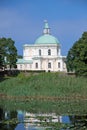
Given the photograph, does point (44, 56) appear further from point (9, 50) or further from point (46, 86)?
point (46, 86)

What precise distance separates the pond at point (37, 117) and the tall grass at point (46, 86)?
344 centimetres

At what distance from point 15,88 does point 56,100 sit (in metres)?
5.90

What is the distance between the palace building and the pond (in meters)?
75.5

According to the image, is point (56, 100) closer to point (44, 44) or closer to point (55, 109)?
A: point (55, 109)

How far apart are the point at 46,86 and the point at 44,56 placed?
73.8 metres

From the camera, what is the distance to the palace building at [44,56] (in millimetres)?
118625

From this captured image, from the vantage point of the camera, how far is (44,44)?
118750 mm

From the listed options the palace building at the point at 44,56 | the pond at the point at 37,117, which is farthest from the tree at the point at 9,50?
the pond at the point at 37,117

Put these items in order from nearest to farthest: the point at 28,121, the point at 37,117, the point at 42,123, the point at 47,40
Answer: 1. the point at 42,123
2. the point at 28,121
3. the point at 37,117
4. the point at 47,40

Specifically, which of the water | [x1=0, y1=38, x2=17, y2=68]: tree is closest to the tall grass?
the water

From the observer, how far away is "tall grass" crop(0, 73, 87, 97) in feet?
149

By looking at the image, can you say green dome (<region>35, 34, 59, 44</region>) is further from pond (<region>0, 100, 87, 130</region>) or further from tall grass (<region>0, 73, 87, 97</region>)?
pond (<region>0, 100, 87, 130</region>)

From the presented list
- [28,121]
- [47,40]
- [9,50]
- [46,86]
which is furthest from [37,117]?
[47,40]

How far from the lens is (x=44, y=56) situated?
120688 millimetres
